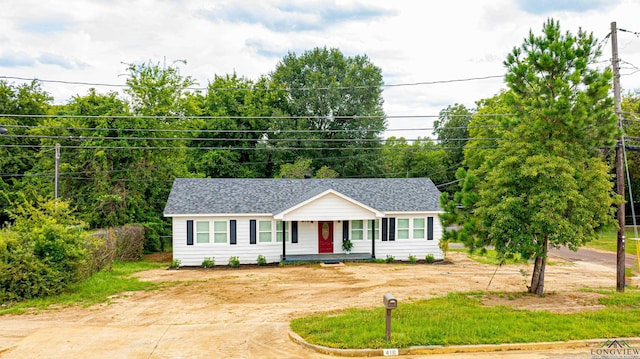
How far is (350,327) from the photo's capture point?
38.3 feet

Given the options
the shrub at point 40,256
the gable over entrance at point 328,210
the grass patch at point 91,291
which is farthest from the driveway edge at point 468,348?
the gable over entrance at point 328,210

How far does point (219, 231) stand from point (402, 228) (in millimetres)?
9816

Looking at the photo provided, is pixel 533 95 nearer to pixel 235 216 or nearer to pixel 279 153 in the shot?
pixel 235 216

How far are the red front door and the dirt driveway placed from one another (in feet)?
7.86

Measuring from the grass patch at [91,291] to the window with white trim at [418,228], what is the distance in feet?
46.2

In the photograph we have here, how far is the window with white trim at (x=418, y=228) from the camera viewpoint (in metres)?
27.3

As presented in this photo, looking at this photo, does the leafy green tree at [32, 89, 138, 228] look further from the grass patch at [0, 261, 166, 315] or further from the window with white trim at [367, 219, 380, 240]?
the window with white trim at [367, 219, 380, 240]

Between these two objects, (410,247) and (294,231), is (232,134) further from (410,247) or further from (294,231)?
(410,247)

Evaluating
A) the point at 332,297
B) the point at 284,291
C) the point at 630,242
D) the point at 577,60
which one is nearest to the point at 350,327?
the point at 332,297

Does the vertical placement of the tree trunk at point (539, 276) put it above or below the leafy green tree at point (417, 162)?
below

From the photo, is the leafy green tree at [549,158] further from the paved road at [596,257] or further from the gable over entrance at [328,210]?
the paved road at [596,257]

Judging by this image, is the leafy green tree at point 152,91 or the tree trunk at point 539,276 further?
the leafy green tree at point 152,91

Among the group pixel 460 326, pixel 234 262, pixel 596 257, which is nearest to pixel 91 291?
pixel 234 262

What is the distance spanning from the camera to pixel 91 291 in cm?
1742
